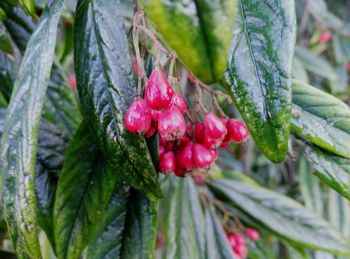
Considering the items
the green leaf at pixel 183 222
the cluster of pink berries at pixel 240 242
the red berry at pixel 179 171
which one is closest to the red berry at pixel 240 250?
the cluster of pink berries at pixel 240 242

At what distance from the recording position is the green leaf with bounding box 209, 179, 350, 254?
919 mm

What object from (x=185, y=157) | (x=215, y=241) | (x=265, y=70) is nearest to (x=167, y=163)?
(x=185, y=157)

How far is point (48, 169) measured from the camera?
0.70 metres

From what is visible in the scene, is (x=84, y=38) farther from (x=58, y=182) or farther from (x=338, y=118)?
(x=338, y=118)

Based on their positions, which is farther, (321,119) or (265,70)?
(321,119)

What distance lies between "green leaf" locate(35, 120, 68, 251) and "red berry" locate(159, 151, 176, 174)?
166 mm

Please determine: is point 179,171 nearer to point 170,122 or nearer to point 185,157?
point 185,157

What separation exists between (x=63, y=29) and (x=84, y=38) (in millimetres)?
620

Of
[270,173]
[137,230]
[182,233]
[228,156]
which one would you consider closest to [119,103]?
[137,230]

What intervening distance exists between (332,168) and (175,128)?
0.26 m

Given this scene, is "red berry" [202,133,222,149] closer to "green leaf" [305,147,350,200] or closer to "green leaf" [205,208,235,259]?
"green leaf" [305,147,350,200]

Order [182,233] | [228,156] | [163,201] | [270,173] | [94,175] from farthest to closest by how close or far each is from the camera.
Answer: [270,173], [228,156], [163,201], [182,233], [94,175]

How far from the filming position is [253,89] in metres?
0.48

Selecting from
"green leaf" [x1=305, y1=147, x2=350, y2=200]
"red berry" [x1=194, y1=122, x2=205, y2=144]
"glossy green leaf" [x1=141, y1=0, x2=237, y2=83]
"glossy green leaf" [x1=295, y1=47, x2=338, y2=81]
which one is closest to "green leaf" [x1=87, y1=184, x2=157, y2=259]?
"red berry" [x1=194, y1=122, x2=205, y2=144]
